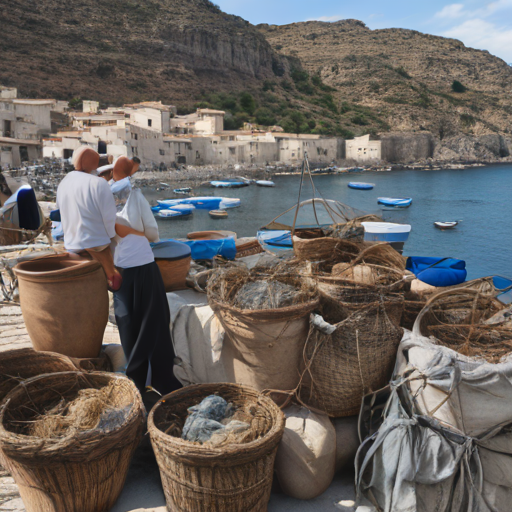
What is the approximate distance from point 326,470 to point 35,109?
40636mm

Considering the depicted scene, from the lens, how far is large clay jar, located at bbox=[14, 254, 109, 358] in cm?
254

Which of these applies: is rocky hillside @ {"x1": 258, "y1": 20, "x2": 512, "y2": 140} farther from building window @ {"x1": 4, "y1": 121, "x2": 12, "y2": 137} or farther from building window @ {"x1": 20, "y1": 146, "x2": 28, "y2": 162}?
building window @ {"x1": 20, "y1": 146, "x2": 28, "y2": 162}

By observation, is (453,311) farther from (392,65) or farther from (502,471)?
(392,65)

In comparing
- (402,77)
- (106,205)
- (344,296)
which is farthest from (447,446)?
(402,77)

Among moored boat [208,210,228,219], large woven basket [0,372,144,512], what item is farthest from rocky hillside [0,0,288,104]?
large woven basket [0,372,144,512]

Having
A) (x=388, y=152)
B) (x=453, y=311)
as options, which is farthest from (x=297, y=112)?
(x=453, y=311)

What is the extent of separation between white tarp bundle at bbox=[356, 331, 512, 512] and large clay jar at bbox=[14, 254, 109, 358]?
1.65 m

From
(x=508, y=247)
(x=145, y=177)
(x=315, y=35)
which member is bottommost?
(x=508, y=247)

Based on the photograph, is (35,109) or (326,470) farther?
(35,109)

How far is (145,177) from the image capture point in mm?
38469

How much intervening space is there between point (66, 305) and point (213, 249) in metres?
1.87

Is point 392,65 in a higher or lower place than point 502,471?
higher

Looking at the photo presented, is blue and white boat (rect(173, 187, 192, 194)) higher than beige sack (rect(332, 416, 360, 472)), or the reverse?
beige sack (rect(332, 416, 360, 472))

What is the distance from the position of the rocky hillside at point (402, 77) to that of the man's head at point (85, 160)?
73535 millimetres
